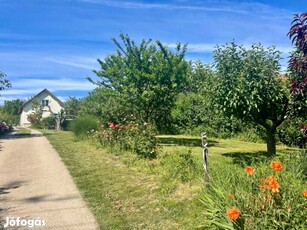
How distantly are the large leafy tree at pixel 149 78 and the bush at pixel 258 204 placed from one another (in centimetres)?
1193

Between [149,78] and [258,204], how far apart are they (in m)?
13.3

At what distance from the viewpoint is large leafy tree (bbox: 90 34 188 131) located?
55.3 ft

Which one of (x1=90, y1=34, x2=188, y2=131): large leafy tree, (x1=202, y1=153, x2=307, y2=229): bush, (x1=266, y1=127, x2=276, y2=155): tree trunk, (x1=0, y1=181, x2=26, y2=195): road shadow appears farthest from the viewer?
(x1=90, y1=34, x2=188, y2=131): large leafy tree

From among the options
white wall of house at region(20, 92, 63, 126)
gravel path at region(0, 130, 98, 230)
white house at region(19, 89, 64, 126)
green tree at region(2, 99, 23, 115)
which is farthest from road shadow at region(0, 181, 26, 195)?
green tree at region(2, 99, 23, 115)

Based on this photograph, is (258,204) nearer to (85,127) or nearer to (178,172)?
(178,172)

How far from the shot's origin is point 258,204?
4008mm

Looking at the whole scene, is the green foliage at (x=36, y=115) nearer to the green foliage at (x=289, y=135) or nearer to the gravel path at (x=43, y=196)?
the green foliage at (x=289, y=135)

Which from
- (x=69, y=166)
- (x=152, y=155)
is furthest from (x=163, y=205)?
(x=69, y=166)

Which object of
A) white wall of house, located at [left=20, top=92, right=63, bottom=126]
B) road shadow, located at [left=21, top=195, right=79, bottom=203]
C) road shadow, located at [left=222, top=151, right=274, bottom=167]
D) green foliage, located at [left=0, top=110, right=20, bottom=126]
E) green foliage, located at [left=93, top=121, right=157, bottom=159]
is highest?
white wall of house, located at [left=20, top=92, right=63, bottom=126]

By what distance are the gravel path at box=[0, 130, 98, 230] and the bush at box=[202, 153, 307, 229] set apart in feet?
6.60

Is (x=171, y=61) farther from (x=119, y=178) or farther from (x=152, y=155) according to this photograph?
(x=119, y=178)

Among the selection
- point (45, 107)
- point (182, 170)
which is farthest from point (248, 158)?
point (45, 107)

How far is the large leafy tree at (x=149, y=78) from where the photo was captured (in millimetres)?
16852

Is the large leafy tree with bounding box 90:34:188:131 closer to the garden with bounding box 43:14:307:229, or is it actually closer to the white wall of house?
the garden with bounding box 43:14:307:229
